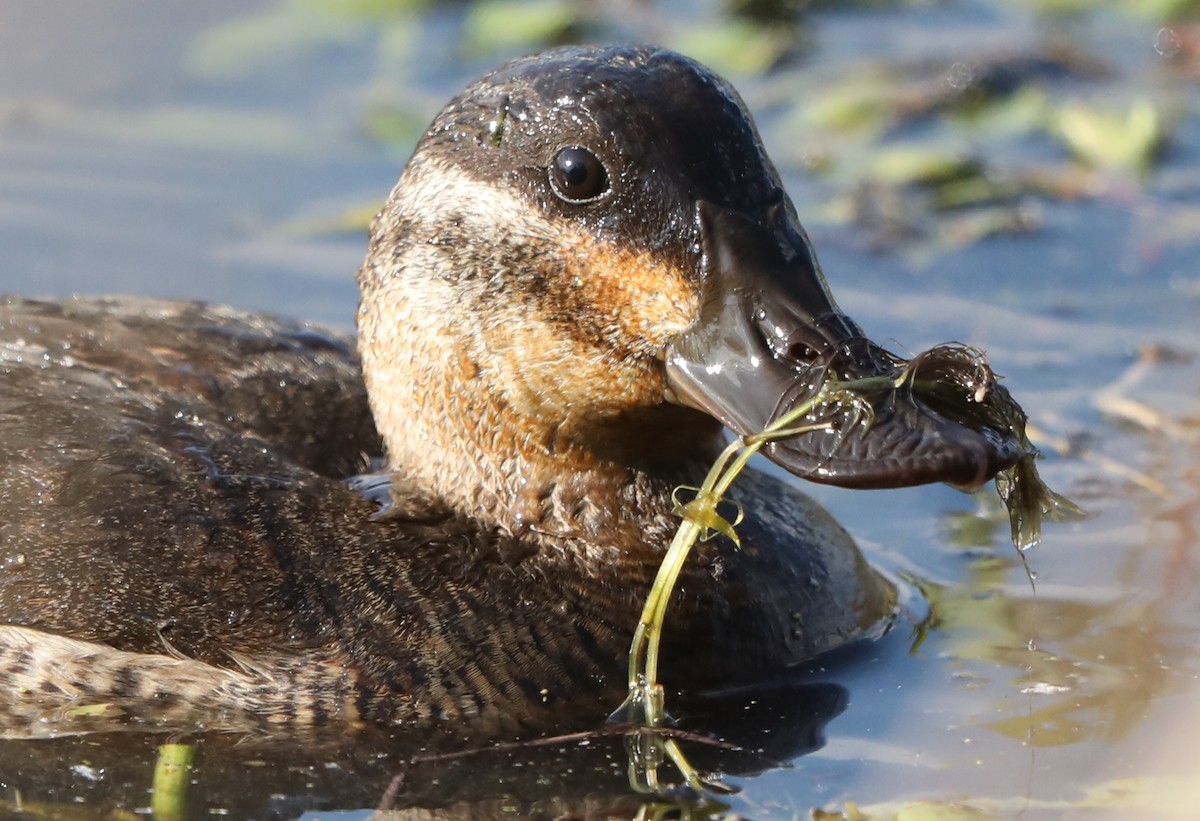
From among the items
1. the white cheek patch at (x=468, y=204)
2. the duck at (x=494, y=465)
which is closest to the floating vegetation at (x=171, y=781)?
the duck at (x=494, y=465)

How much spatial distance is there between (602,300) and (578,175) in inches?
13.7

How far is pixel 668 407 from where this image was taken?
18.0ft

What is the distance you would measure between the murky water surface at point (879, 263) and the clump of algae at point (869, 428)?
0.27m

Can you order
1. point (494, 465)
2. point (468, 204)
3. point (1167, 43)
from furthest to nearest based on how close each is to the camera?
point (1167, 43) < point (494, 465) < point (468, 204)

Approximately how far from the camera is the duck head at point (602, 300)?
16.6 ft

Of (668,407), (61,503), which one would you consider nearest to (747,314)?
(668,407)

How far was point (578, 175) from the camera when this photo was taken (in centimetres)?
541

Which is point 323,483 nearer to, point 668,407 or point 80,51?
point 668,407

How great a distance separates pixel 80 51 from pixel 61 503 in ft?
21.6

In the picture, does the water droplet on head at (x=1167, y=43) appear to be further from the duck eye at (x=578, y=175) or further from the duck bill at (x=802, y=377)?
the duck eye at (x=578, y=175)

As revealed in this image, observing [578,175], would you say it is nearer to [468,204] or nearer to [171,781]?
[468,204]

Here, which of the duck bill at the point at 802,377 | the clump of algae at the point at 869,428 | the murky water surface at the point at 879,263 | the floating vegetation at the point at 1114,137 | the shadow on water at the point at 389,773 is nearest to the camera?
the duck bill at the point at 802,377

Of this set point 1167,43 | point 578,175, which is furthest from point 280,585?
point 1167,43

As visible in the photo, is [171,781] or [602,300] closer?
[171,781]
